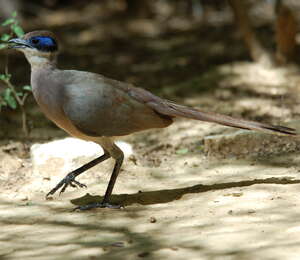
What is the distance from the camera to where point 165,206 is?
16.9 feet

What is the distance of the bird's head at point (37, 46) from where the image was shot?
5375mm

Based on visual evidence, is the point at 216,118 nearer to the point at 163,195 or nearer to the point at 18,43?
the point at 163,195

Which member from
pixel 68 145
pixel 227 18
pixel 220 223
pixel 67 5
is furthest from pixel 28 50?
pixel 67 5

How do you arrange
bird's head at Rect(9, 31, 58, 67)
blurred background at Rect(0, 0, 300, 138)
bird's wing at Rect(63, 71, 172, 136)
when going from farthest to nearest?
blurred background at Rect(0, 0, 300, 138) → bird's head at Rect(9, 31, 58, 67) → bird's wing at Rect(63, 71, 172, 136)

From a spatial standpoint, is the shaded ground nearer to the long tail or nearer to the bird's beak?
the long tail

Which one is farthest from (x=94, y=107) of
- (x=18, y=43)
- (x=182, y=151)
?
(x=182, y=151)

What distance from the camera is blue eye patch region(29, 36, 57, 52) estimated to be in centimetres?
539

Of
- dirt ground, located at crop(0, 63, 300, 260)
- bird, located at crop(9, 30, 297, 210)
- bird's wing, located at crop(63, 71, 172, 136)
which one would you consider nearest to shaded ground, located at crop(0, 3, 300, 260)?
dirt ground, located at crop(0, 63, 300, 260)

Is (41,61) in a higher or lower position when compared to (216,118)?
higher

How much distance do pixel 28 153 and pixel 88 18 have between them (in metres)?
7.55

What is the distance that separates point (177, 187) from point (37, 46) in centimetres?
193

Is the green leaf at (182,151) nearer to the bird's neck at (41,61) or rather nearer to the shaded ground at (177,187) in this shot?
the shaded ground at (177,187)

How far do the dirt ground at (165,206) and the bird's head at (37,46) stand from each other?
53.2 inches

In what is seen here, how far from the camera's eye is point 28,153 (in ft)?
23.2
